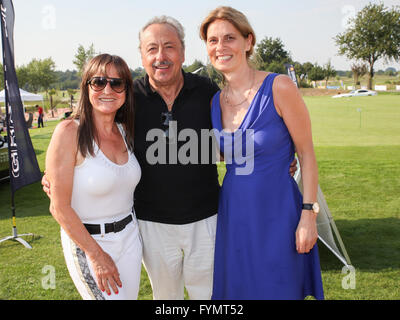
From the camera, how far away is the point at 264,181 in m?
2.22

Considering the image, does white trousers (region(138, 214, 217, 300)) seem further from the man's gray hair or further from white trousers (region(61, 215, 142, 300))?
the man's gray hair

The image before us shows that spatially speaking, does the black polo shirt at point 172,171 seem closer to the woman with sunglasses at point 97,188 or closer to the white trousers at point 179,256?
the white trousers at point 179,256

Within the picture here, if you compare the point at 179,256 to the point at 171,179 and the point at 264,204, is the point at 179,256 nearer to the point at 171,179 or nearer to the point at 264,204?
the point at 171,179

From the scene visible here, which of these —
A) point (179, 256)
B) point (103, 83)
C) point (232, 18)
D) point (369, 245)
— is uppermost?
point (232, 18)

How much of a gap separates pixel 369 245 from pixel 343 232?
47cm

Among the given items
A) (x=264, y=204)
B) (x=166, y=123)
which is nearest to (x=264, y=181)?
(x=264, y=204)

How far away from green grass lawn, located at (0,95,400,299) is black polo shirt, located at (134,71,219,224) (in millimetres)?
1391

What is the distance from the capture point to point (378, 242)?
4.57m

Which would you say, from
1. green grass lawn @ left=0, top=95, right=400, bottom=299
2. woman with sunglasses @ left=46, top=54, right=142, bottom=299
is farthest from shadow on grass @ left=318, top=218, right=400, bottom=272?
woman with sunglasses @ left=46, top=54, right=142, bottom=299

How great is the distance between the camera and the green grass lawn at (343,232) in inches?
143

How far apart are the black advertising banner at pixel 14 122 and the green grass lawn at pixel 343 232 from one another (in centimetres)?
87

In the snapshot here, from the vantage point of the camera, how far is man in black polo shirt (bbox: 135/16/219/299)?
2541 millimetres

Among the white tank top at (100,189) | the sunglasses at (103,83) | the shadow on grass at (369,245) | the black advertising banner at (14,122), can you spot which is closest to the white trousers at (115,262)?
the white tank top at (100,189)
